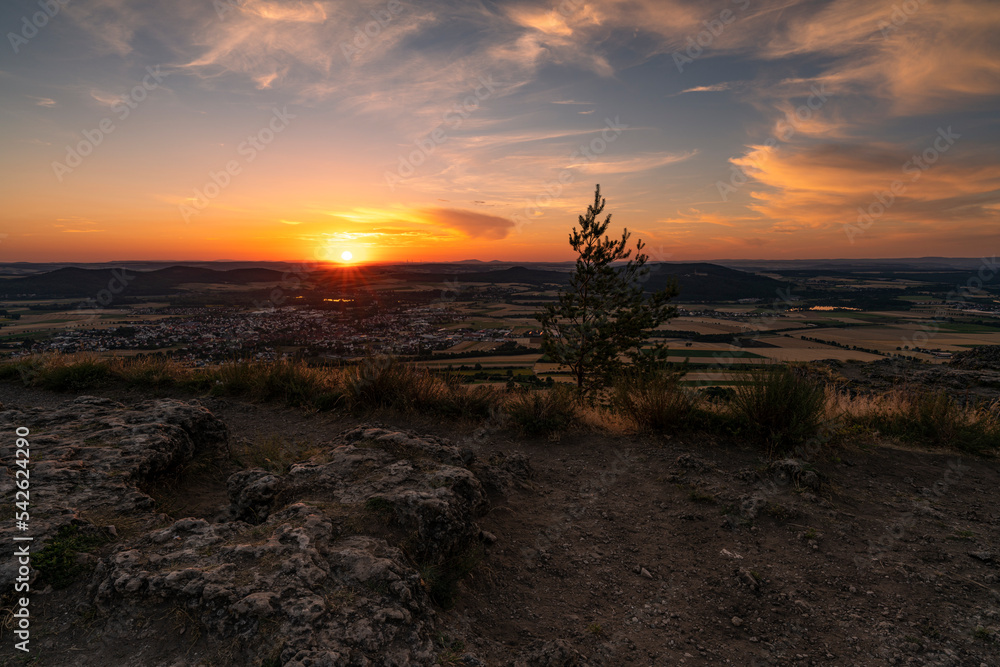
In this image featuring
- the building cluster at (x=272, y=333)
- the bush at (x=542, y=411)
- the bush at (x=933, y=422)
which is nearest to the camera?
the bush at (x=933, y=422)

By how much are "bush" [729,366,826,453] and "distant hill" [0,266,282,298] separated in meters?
81.5

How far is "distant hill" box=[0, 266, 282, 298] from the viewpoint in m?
60.3

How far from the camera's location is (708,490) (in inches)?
212

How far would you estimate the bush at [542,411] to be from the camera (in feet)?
24.6

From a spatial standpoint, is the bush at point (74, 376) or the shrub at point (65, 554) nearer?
the shrub at point (65, 554)

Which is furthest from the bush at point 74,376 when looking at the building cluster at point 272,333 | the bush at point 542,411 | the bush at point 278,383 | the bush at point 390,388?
the bush at point 542,411

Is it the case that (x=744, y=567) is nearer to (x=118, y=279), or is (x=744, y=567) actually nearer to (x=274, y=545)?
(x=274, y=545)

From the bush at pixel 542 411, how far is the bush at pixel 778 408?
2849mm

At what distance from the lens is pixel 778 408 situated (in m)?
6.68

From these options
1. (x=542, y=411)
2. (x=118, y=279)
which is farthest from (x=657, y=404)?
(x=118, y=279)

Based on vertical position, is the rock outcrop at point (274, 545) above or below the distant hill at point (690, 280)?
below

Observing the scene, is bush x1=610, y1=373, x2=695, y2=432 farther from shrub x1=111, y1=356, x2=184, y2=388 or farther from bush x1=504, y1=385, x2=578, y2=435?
shrub x1=111, y1=356, x2=184, y2=388

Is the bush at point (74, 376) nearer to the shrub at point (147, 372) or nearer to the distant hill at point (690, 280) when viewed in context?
the shrub at point (147, 372)

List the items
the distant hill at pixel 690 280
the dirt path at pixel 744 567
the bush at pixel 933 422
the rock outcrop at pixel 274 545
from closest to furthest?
the rock outcrop at pixel 274 545
the dirt path at pixel 744 567
the bush at pixel 933 422
the distant hill at pixel 690 280
